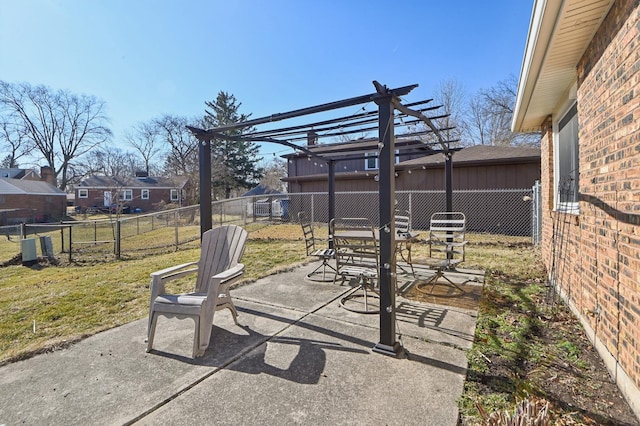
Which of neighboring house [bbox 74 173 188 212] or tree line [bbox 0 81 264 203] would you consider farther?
neighboring house [bbox 74 173 188 212]

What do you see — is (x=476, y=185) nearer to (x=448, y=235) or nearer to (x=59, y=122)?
(x=448, y=235)

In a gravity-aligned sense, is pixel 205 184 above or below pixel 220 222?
above

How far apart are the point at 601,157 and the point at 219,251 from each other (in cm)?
351

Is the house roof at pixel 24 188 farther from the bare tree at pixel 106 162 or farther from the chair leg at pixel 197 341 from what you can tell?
the chair leg at pixel 197 341

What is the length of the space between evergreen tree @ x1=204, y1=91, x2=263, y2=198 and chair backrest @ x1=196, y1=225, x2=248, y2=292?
75.9 feet

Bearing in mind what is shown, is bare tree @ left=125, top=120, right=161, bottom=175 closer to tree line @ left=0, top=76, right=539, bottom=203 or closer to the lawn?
tree line @ left=0, top=76, right=539, bottom=203

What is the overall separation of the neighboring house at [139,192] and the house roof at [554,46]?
101 feet

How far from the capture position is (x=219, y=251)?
11.1 ft

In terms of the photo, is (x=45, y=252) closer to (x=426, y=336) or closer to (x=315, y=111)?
(x=315, y=111)

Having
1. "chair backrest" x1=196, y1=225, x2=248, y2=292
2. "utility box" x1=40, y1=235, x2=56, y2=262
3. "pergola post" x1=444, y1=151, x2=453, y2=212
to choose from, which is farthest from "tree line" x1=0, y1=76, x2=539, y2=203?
"chair backrest" x1=196, y1=225, x2=248, y2=292

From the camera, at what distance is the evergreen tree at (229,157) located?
26391mm

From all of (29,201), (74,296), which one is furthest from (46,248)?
(29,201)

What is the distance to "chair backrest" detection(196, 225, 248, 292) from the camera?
3.25 metres

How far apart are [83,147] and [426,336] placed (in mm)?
40443
